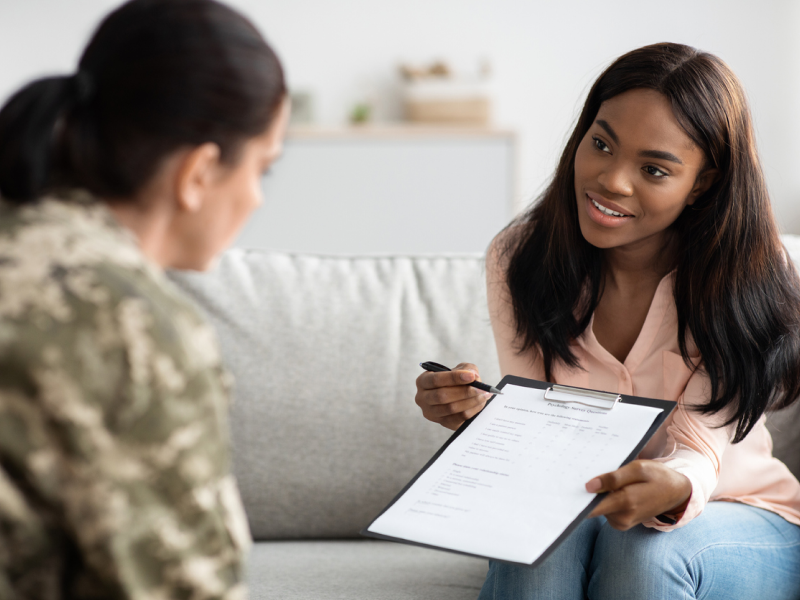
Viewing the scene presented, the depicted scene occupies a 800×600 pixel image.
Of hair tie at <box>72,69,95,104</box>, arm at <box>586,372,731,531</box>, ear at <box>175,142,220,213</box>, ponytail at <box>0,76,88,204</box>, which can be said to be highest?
hair tie at <box>72,69,95,104</box>

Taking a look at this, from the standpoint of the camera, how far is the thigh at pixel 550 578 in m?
1.10

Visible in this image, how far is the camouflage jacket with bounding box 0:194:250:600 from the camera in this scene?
1.86ft

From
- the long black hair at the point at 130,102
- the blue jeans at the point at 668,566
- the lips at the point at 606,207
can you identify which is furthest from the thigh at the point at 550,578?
the long black hair at the point at 130,102

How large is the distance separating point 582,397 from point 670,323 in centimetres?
27

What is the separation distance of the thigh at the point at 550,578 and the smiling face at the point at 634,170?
0.45 meters

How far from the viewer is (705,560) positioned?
1.11 meters

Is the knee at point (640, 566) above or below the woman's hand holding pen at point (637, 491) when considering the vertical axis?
below

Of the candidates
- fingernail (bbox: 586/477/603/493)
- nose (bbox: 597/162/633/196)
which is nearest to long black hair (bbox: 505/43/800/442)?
nose (bbox: 597/162/633/196)

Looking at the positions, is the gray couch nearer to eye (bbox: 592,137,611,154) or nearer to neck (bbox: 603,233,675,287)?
neck (bbox: 603,233,675,287)

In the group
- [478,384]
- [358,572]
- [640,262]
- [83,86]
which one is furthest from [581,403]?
[83,86]

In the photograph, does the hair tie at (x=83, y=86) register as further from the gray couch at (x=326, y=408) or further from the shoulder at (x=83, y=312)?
the gray couch at (x=326, y=408)

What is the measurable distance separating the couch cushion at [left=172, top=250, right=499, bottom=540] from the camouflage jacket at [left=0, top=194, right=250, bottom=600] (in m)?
0.83

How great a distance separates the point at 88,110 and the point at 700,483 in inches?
35.6

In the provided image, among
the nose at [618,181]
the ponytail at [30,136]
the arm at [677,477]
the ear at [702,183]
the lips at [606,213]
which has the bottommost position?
the arm at [677,477]
